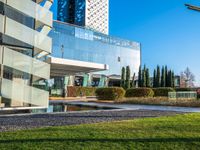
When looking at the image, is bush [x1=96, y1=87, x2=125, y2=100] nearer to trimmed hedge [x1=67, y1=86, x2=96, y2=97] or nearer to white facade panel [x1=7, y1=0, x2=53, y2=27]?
trimmed hedge [x1=67, y1=86, x2=96, y2=97]

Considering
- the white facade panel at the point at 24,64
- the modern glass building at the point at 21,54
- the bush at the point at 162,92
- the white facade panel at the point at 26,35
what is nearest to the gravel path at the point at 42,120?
the modern glass building at the point at 21,54

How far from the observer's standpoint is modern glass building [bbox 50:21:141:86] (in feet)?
181

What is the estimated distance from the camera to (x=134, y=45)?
72.8 m

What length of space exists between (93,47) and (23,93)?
163 feet

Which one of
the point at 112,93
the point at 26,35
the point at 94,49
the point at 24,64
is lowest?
the point at 112,93

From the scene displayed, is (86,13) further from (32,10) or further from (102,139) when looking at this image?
(102,139)

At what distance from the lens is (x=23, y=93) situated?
12.9 metres

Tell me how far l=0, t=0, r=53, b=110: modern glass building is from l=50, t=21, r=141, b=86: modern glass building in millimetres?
39823

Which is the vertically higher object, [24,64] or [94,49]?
[94,49]

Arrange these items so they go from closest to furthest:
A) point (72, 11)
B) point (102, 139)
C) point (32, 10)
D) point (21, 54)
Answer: point (102, 139) < point (21, 54) < point (32, 10) < point (72, 11)

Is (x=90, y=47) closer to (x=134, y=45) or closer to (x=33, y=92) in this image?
(x=134, y=45)

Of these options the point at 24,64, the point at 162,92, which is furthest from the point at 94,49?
the point at 24,64

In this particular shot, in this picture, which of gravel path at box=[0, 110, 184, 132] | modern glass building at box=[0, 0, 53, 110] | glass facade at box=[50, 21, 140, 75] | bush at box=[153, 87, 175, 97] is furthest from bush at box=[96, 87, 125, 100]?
glass facade at box=[50, 21, 140, 75]

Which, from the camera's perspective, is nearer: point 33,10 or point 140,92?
point 33,10
